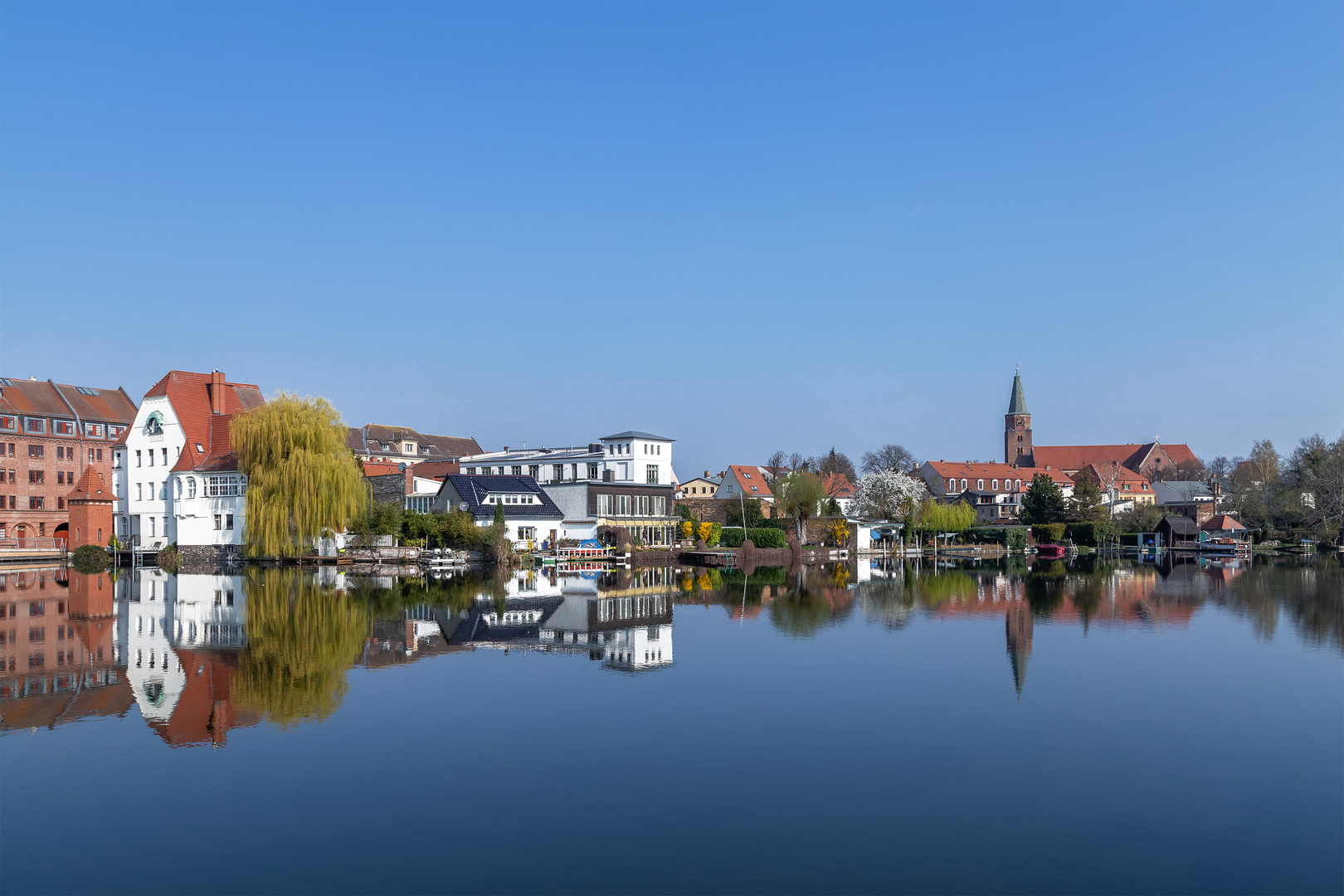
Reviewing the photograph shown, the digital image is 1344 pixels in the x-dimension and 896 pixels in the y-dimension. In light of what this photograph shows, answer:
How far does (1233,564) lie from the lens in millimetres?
55000

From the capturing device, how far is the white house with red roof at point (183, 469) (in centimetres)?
4866

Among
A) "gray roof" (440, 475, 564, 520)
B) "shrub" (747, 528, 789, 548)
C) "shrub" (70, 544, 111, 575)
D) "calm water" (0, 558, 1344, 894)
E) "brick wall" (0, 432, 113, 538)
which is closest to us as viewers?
"calm water" (0, 558, 1344, 894)

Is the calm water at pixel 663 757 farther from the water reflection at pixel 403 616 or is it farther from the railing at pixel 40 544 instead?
the railing at pixel 40 544

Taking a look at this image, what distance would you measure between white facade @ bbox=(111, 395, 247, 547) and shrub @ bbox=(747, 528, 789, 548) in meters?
27.6

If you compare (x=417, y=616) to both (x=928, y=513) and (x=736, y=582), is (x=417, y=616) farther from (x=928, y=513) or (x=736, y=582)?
(x=928, y=513)

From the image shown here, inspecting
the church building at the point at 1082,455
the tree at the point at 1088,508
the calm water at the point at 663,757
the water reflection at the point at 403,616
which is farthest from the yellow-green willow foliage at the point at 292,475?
the church building at the point at 1082,455

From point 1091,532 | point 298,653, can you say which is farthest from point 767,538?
point 298,653

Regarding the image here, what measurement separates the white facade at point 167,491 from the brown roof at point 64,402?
10.1 meters

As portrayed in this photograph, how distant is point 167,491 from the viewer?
168ft

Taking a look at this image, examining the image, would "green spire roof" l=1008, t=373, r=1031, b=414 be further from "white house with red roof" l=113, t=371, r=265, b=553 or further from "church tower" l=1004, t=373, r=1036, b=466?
"white house with red roof" l=113, t=371, r=265, b=553

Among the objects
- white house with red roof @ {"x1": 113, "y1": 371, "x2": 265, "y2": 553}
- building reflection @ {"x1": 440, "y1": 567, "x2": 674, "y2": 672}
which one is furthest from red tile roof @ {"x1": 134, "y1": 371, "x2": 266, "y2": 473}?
building reflection @ {"x1": 440, "y1": 567, "x2": 674, "y2": 672}

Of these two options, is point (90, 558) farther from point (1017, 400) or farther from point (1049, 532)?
point (1017, 400)

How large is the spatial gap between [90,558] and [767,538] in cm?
3534

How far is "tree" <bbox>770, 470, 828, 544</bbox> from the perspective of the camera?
6284 cm
